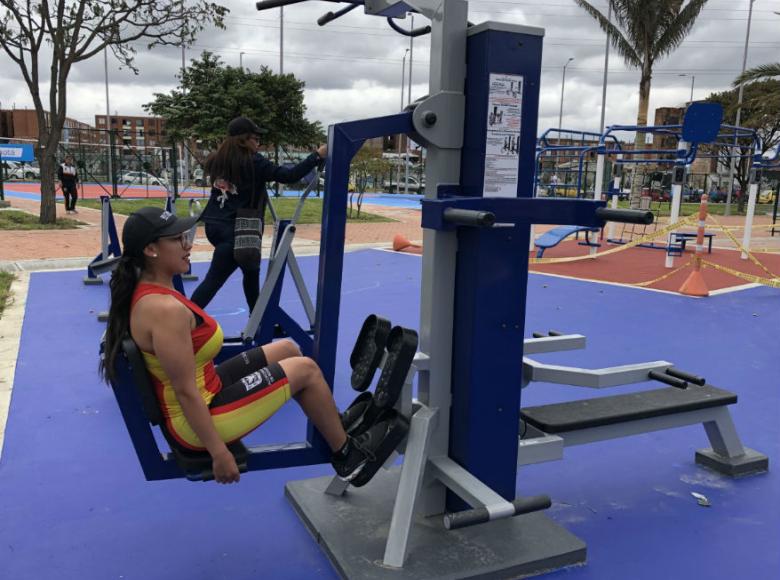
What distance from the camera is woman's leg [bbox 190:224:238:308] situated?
171 inches

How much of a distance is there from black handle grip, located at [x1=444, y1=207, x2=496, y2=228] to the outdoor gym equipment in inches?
0.5

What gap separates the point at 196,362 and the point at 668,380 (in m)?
2.04

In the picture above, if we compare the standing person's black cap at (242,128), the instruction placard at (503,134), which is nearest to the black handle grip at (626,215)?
the instruction placard at (503,134)

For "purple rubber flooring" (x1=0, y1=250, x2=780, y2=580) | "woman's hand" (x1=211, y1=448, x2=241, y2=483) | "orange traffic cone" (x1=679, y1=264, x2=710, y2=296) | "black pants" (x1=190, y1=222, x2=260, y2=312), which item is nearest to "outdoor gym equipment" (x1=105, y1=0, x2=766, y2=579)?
"woman's hand" (x1=211, y1=448, x2=241, y2=483)

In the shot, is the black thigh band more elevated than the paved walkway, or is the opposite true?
the black thigh band

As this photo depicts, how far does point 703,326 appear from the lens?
6246 millimetres

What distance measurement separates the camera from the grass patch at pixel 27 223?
1334 cm

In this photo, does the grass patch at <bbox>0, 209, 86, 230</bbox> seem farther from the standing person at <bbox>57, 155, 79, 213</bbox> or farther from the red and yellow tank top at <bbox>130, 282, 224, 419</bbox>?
the red and yellow tank top at <bbox>130, 282, 224, 419</bbox>

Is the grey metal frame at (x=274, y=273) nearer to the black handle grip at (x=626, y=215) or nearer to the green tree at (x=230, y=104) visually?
the black handle grip at (x=626, y=215)

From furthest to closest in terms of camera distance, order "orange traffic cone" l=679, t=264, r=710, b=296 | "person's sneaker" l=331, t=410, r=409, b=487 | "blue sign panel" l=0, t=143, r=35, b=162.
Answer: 1. "blue sign panel" l=0, t=143, r=35, b=162
2. "orange traffic cone" l=679, t=264, r=710, b=296
3. "person's sneaker" l=331, t=410, r=409, b=487

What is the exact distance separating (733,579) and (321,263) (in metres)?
1.89

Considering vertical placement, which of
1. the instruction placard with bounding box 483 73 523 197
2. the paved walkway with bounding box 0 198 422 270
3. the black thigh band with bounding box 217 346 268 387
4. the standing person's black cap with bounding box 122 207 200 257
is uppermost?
the instruction placard with bounding box 483 73 523 197

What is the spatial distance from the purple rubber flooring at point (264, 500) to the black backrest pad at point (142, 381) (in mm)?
683

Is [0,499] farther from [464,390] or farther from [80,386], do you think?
[464,390]
